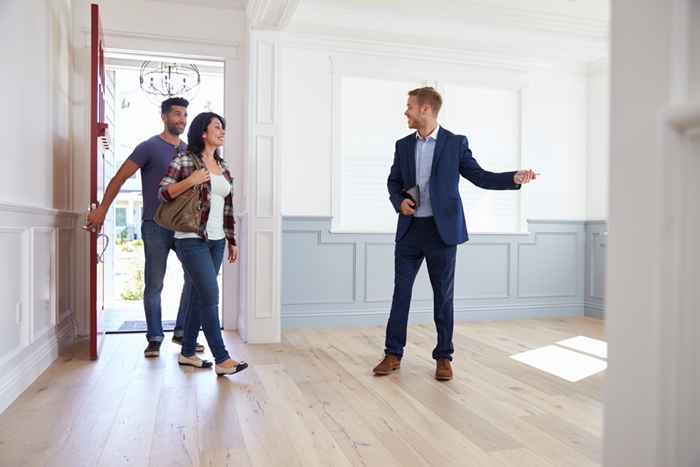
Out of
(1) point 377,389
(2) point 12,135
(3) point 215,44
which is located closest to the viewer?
(2) point 12,135

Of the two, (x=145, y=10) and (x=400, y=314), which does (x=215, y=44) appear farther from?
(x=400, y=314)

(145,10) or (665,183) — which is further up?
(145,10)

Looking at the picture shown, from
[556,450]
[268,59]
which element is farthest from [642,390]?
[268,59]

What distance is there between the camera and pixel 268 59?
3.63 meters

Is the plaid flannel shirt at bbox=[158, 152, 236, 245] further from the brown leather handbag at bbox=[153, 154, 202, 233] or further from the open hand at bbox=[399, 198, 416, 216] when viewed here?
the open hand at bbox=[399, 198, 416, 216]

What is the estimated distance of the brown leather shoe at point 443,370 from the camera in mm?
2686

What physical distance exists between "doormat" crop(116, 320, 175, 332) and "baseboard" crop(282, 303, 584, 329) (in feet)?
3.06

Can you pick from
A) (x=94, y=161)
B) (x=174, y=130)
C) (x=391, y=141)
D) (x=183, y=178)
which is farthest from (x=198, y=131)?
(x=391, y=141)

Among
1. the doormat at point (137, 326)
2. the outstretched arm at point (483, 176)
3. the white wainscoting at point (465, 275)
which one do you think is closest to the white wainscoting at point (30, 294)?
the doormat at point (137, 326)

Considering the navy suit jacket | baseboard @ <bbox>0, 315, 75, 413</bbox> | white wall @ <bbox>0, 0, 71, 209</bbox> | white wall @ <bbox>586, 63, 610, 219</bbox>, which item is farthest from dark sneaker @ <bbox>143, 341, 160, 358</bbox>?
white wall @ <bbox>586, 63, 610, 219</bbox>

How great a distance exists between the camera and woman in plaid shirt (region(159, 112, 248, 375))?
2.62m

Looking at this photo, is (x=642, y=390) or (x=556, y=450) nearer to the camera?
(x=642, y=390)

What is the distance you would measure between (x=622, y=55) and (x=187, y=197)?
88.9 inches

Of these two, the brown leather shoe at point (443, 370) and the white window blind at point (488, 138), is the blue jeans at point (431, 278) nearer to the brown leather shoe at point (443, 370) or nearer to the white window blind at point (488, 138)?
the brown leather shoe at point (443, 370)
